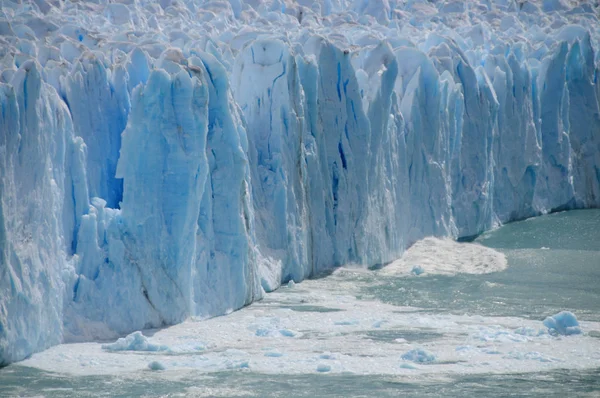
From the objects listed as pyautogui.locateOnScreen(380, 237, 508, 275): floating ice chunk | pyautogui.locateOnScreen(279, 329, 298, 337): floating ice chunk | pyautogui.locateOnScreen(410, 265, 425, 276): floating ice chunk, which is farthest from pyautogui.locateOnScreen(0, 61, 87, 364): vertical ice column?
pyautogui.locateOnScreen(380, 237, 508, 275): floating ice chunk

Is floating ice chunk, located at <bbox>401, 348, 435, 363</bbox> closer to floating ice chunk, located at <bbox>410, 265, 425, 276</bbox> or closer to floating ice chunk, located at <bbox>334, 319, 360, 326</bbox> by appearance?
floating ice chunk, located at <bbox>334, 319, 360, 326</bbox>

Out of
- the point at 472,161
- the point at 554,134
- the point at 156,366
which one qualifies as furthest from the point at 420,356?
the point at 554,134

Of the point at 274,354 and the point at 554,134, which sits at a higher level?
the point at 554,134

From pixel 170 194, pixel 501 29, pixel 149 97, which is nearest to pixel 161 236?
pixel 170 194

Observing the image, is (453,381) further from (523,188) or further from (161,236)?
(523,188)

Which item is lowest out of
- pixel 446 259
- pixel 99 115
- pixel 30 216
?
pixel 446 259

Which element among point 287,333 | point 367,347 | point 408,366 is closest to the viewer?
point 408,366

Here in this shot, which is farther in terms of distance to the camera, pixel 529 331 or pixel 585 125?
pixel 585 125

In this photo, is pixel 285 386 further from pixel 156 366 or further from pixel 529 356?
pixel 529 356
